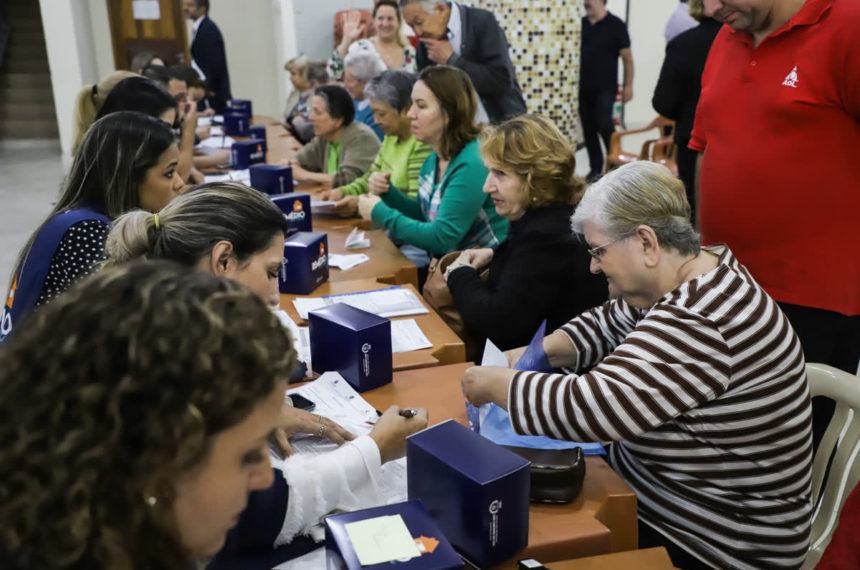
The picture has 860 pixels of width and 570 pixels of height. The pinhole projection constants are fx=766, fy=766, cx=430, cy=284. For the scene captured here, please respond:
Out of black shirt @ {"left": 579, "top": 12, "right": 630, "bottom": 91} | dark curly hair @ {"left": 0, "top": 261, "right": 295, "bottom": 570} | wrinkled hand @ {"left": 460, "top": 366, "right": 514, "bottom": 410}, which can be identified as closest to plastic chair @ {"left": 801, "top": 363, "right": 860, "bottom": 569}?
wrinkled hand @ {"left": 460, "top": 366, "right": 514, "bottom": 410}

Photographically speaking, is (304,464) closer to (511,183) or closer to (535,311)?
(535,311)

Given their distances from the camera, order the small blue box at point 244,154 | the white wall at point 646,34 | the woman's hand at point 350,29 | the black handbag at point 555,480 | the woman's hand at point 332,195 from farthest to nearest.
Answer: the white wall at point 646,34, the woman's hand at point 350,29, the small blue box at point 244,154, the woman's hand at point 332,195, the black handbag at point 555,480

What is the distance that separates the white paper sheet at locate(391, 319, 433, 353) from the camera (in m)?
2.10

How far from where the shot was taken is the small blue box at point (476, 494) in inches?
45.0

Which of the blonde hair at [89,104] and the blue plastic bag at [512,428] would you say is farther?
the blonde hair at [89,104]

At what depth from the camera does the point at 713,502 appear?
1.45 metres

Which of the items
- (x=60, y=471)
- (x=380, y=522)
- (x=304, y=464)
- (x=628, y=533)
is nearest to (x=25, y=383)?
(x=60, y=471)

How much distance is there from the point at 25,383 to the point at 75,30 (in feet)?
31.5

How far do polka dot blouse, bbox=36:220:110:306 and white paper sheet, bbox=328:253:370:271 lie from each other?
3.36ft

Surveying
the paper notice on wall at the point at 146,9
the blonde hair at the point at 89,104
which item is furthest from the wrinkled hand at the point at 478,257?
the paper notice on wall at the point at 146,9

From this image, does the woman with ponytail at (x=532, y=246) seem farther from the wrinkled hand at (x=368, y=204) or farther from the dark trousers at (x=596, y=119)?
the dark trousers at (x=596, y=119)

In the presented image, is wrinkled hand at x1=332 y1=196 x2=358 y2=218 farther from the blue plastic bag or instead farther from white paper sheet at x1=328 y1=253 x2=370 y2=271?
the blue plastic bag

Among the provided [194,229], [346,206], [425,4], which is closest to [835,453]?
[194,229]

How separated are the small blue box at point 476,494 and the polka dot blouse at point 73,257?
3.84ft
